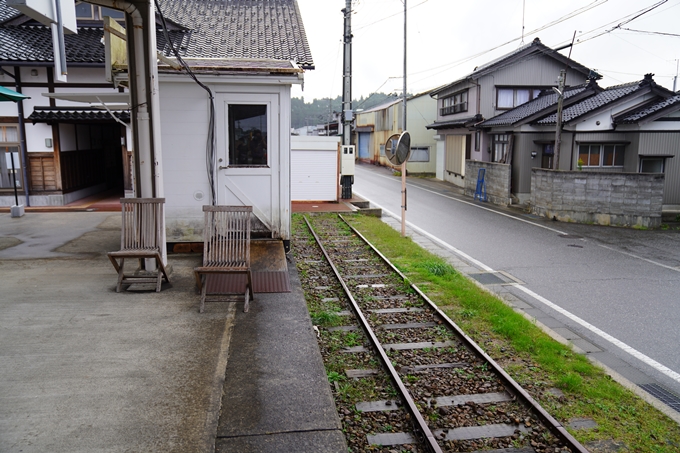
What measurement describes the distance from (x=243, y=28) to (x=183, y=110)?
10574 millimetres

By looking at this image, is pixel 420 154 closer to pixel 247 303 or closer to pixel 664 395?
pixel 247 303

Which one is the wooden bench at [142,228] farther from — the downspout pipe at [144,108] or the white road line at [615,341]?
the white road line at [615,341]

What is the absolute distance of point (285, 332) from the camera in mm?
5840

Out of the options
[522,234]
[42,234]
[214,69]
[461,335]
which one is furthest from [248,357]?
[522,234]

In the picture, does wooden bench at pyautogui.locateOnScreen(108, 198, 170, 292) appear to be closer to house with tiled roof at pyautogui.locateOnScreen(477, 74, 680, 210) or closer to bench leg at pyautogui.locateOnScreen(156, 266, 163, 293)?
bench leg at pyautogui.locateOnScreen(156, 266, 163, 293)

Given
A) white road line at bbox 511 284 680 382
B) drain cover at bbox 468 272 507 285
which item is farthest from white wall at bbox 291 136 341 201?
white road line at bbox 511 284 680 382

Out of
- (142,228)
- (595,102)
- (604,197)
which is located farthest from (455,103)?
(142,228)

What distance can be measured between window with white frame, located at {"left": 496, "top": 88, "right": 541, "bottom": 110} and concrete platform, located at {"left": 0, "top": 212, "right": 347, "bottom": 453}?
21.9 m

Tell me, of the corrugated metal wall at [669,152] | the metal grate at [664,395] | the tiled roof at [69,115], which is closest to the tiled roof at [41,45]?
the tiled roof at [69,115]

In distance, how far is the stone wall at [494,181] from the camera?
2038cm

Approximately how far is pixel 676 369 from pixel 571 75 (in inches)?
966

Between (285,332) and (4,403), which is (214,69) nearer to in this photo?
(285,332)

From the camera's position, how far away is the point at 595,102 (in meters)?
20.5

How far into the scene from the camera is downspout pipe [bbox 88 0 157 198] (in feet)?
22.7
